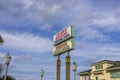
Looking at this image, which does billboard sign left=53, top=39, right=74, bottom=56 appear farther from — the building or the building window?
the building window

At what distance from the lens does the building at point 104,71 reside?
6988cm

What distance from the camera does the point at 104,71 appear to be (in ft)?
243

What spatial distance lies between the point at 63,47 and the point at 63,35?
1.89 m

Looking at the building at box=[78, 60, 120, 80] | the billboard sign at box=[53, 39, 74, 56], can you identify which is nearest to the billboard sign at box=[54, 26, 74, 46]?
the billboard sign at box=[53, 39, 74, 56]

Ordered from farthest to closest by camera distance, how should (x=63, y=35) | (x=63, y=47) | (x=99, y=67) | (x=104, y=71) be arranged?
(x=99, y=67), (x=104, y=71), (x=63, y=35), (x=63, y=47)

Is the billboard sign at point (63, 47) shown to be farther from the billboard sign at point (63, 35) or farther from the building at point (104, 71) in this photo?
the building at point (104, 71)

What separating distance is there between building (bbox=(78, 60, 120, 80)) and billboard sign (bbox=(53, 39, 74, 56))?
27.3 m

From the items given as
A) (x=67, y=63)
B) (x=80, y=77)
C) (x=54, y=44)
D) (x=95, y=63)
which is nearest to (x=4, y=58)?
(x=67, y=63)

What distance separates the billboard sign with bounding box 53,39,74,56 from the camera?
38.7 metres

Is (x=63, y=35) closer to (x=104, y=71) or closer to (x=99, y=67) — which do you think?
(x=104, y=71)

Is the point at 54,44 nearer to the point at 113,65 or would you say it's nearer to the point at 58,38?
the point at 58,38

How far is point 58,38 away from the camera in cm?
4509

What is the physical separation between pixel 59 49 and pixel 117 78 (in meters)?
29.8

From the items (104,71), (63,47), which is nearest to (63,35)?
(63,47)
